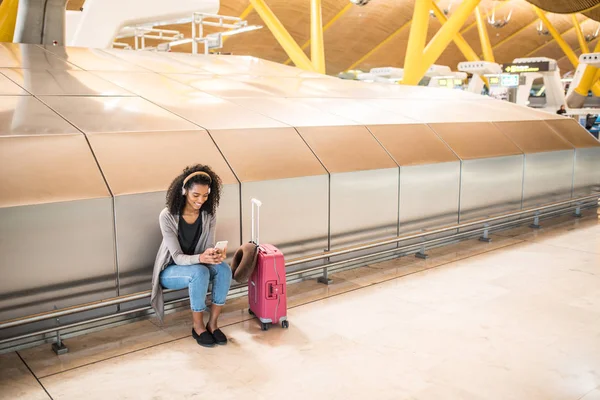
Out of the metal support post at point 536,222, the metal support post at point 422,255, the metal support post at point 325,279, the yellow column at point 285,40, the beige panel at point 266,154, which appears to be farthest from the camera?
the yellow column at point 285,40

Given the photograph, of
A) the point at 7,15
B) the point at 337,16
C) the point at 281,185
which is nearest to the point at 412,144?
the point at 281,185

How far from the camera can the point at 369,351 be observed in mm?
4406

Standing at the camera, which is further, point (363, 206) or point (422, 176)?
point (422, 176)

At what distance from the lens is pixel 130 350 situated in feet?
14.5

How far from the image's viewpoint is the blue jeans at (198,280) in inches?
177

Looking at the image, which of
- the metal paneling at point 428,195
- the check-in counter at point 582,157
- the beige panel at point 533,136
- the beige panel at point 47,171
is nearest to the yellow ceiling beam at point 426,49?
the check-in counter at point 582,157

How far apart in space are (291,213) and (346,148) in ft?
4.66

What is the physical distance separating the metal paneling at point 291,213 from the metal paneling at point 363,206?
0.63 ft

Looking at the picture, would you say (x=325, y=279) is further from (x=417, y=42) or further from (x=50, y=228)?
(x=417, y=42)

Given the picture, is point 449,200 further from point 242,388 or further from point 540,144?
point 242,388

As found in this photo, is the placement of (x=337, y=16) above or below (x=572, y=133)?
above

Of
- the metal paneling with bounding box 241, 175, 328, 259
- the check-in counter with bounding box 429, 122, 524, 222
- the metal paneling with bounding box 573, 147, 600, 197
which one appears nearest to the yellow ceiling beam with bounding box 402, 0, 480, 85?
the metal paneling with bounding box 573, 147, 600, 197

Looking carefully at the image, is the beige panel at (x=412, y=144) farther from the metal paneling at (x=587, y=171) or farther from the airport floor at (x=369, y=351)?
the metal paneling at (x=587, y=171)

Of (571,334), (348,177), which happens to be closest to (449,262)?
(348,177)
